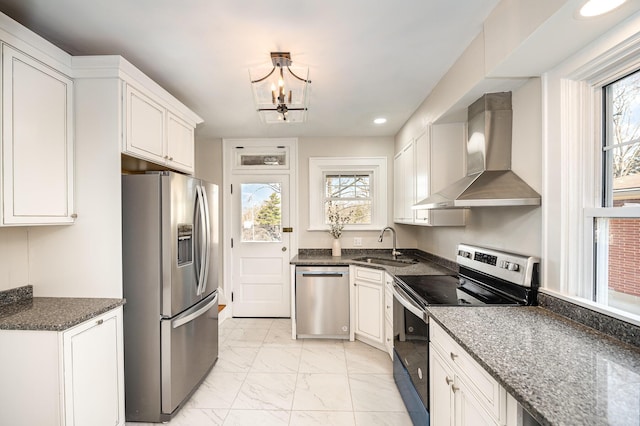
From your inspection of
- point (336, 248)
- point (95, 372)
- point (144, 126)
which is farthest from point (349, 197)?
point (95, 372)

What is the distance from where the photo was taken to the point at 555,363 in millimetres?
946

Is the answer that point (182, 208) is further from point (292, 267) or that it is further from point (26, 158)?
point (292, 267)

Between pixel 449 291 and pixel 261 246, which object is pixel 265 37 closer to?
pixel 449 291

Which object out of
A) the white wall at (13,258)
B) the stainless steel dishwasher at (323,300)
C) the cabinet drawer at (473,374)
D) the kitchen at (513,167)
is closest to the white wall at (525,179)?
the kitchen at (513,167)

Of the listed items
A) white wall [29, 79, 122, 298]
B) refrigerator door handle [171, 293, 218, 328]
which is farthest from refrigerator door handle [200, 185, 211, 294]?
white wall [29, 79, 122, 298]

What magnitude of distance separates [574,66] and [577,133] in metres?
0.31

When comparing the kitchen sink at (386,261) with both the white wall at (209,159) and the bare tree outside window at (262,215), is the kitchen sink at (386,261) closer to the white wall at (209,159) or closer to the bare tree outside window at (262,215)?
the bare tree outside window at (262,215)

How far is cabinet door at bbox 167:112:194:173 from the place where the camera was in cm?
235

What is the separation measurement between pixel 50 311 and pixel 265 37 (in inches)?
78.1

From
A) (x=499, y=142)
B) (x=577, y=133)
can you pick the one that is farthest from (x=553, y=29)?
(x=499, y=142)

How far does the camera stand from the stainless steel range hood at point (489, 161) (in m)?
1.65

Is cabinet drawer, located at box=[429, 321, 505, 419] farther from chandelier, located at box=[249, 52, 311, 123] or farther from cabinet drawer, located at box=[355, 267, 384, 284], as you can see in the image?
chandelier, located at box=[249, 52, 311, 123]

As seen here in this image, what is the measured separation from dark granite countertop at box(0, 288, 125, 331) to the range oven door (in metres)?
1.85

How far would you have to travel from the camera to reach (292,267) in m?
3.25
